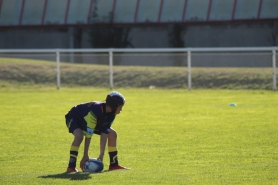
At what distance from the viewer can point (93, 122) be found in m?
9.06

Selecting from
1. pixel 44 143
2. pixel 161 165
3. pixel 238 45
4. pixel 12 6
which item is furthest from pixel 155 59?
pixel 161 165

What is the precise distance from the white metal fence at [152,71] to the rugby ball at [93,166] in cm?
1794

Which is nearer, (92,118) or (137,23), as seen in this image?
(92,118)

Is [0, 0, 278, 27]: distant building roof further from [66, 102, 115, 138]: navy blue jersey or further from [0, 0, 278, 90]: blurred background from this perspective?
[66, 102, 115, 138]: navy blue jersey

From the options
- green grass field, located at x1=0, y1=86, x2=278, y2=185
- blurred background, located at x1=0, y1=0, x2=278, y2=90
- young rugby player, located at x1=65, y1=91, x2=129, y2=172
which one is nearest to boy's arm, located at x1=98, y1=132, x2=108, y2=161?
young rugby player, located at x1=65, y1=91, x2=129, y2=172

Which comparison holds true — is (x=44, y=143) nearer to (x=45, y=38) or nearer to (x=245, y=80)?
(x=245, y=80)

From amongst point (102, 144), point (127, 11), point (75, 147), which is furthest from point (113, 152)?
point (127, 11)

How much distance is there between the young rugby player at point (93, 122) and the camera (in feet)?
29.6

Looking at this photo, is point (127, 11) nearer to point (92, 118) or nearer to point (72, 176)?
point (92, 118)

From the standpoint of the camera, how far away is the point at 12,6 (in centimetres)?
3841

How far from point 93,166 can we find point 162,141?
3.73 meters

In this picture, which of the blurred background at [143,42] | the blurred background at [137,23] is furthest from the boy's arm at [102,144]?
the blurred background at [137,23]

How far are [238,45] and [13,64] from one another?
11.9 metres

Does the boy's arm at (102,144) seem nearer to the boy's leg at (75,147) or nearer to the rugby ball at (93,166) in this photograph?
the rugby ball at (93,166)
